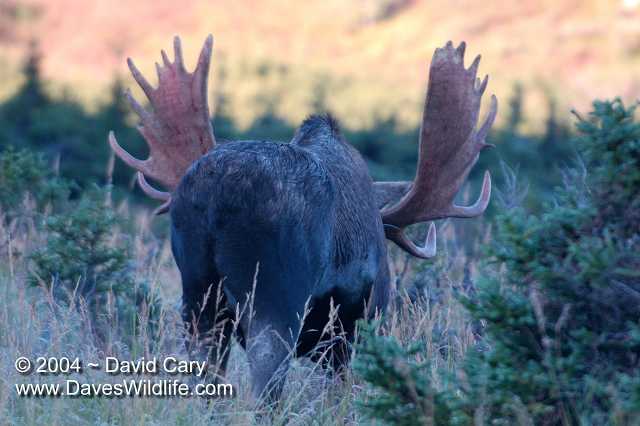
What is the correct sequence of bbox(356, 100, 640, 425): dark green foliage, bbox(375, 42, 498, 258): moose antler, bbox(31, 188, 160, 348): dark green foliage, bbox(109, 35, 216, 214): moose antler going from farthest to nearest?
bbox(31, 188, 160, 348): dark green foliage
bbox(109, 35, 216, 214): moose antler
bbox(375, 42, 498, 258): moose antler
bbox(356, 100, 640, 425): dark green foliage

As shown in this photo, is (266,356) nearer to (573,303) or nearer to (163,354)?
(163,354)

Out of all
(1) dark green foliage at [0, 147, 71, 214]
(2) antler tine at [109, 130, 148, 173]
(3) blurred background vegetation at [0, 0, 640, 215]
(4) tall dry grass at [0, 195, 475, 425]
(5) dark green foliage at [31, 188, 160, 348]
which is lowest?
(4) tall dry grass at [0, 195, 475, 425]

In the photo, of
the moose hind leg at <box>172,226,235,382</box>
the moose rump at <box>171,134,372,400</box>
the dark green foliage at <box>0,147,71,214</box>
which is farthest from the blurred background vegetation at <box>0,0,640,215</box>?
the moose rump at <box>171,134,372,400</box>

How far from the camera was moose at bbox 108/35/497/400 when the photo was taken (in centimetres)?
455

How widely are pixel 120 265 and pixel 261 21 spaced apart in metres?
95.2

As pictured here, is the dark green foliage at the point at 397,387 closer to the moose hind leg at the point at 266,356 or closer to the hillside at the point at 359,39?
the moose hind leg at the point at 266,356

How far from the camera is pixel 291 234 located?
460cm

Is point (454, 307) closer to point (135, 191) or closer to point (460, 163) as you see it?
point (460, 163)

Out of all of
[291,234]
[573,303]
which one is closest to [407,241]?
[291,234]

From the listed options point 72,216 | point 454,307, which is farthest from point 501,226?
point 72,216

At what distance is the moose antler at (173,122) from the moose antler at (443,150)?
4.17 ft

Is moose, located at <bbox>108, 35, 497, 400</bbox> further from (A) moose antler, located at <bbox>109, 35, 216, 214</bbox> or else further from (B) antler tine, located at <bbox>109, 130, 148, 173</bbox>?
(B) antler tine, located at <bbox>109, 130, 148, 173</bbox>

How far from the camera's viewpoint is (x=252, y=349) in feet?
15.1

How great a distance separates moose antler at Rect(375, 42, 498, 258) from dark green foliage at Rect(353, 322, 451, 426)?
2.61 metres
